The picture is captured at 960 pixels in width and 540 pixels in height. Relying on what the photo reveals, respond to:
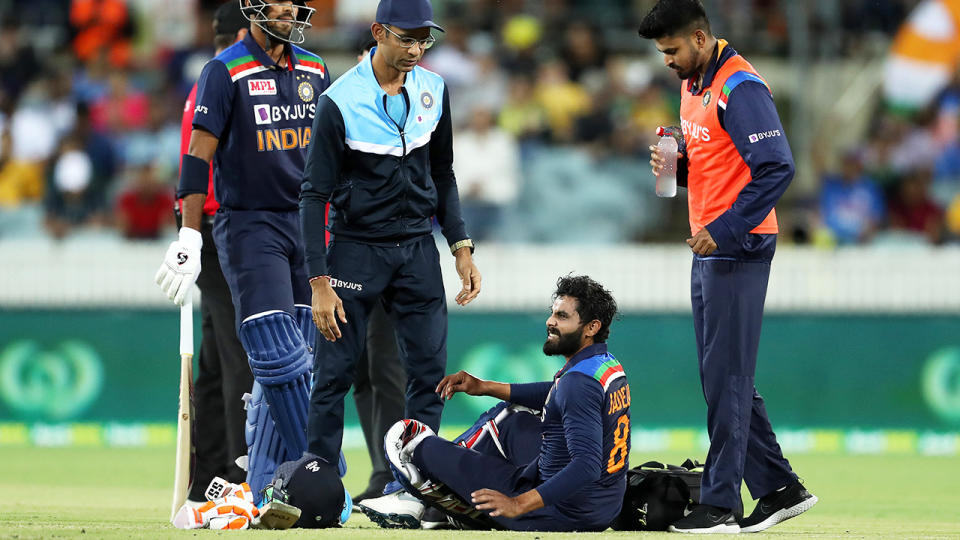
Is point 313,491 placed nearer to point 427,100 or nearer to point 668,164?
point 427,100

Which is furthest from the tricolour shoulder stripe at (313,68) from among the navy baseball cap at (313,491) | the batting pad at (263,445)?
the navy baseball cap at (313,491)

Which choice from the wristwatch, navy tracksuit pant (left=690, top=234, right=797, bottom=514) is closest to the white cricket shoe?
the wristwatch

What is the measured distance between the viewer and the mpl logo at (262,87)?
7.34 meters

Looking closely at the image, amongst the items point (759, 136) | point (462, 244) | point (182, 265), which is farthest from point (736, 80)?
point (182, 265)

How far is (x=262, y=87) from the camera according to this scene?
736 centimetres

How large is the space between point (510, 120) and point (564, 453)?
8866 millimetres

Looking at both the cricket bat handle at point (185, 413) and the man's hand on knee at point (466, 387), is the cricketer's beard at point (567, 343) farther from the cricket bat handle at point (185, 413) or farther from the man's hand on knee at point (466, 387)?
the cricket bat handle at point (185, 413)

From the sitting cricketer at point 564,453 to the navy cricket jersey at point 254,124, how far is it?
4.53 feet

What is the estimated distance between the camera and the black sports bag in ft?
22.9

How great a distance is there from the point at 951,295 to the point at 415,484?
27.9 ft

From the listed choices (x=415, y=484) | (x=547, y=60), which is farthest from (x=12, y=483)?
(x=547, y=60)

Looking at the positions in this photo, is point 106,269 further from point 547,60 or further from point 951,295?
point 951,295

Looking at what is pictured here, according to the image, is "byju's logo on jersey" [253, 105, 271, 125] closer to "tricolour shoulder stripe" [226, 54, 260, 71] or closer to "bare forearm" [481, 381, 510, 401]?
"tricolour shoulder stripe" [226, 54, 260, 71]

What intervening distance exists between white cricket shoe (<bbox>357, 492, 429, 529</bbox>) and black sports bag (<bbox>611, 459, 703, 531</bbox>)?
935 millimetres
